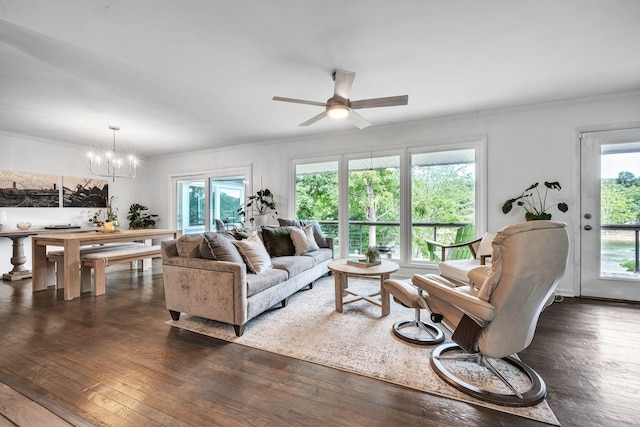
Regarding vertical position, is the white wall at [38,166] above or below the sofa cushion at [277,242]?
above

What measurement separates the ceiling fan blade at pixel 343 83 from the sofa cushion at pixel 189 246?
79.6 inches

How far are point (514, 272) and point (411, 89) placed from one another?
8.43ft

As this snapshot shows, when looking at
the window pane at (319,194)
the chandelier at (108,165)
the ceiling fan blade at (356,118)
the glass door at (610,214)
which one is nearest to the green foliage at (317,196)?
the window pane at (319,194)

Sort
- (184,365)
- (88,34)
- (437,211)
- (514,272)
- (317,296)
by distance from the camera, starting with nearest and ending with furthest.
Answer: (514,272), (184,365), (88,34), (317,296), (437,211)

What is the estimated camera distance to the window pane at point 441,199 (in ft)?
14.0

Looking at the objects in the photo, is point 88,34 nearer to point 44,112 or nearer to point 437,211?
point 44,112

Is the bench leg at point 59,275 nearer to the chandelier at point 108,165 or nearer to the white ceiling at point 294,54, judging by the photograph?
the white ceiling at point 294,54

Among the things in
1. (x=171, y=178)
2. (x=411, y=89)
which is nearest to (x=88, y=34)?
(x=411, y=89)

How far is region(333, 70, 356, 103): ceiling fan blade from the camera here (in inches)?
95.1

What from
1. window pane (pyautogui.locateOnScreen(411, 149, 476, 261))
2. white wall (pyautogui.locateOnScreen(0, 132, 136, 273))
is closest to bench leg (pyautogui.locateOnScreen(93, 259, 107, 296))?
white wall (pyautogui.locateOnScreen(0, 132, 136, 273))

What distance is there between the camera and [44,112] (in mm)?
3910

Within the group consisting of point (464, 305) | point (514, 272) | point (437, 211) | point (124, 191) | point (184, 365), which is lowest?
point (184, 365)

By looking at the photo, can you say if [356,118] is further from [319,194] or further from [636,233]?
[636,233]

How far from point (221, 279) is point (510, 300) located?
2.24m
